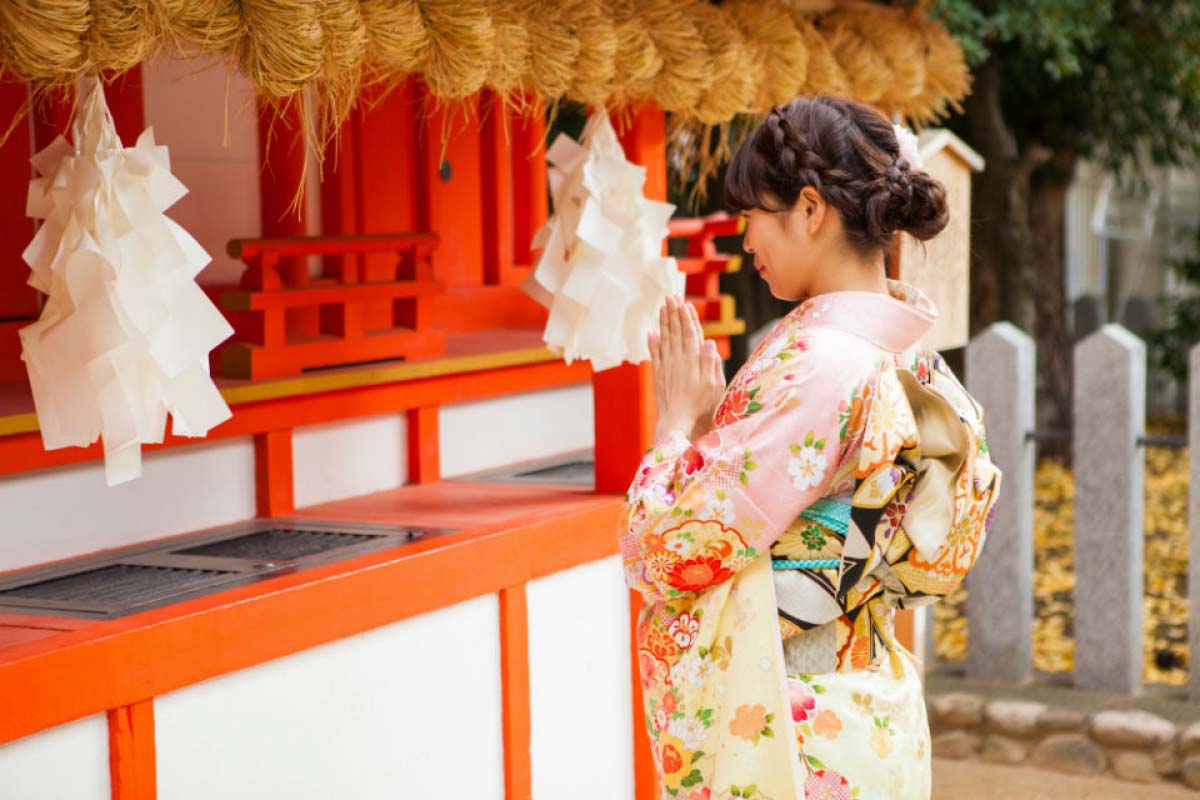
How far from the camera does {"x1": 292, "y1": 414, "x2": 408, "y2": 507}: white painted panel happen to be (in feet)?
13.1

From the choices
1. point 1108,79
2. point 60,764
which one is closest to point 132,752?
point 60,764

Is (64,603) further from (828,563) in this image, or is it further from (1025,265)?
(1025,265)

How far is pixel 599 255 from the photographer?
12.8 feet

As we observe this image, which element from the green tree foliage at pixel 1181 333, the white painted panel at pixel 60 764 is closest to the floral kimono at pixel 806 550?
the white painted panel at pixel 60 764

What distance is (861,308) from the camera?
241cm

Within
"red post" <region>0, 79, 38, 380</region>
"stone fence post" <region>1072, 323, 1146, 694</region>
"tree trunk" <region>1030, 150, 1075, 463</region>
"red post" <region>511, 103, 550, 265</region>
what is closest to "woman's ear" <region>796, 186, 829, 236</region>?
"red post" <region>0, 79, 38, 380</region>

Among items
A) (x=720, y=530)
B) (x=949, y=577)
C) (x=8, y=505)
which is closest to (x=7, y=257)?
(x=8, y=505)

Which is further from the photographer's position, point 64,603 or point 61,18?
point 64,603

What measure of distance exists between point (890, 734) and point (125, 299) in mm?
1599

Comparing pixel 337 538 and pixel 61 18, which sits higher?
pixel 61 18

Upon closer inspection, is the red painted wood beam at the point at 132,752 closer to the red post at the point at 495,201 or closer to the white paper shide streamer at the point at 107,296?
the white paper shide streamer at the point at 107,296

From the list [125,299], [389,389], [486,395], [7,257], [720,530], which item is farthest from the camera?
[486,395]

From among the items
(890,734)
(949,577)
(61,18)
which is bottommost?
(890,734)

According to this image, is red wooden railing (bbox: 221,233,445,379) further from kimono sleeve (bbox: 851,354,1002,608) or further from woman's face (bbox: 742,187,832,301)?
kimono sleeve (bbox: 851,354,1002,608)
